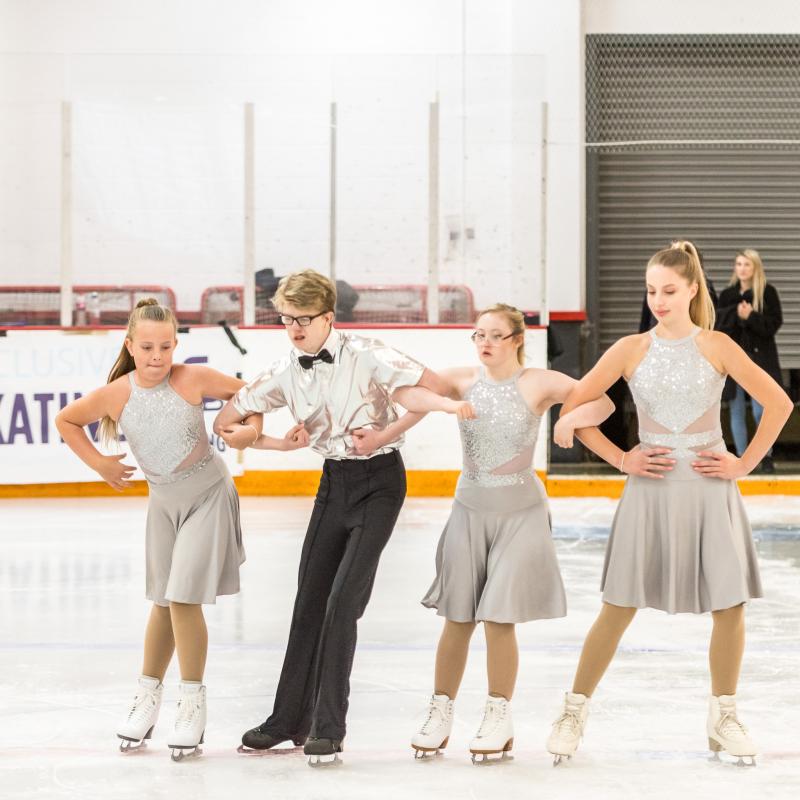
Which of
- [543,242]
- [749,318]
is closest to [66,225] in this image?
[543,242]

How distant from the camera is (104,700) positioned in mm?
4258

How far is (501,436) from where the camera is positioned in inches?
144

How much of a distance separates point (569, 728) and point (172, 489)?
4.07ft

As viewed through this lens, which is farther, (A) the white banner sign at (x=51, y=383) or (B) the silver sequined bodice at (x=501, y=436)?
(A) the white banner sign at (x=51, y=383)

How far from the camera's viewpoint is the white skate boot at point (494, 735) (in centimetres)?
353

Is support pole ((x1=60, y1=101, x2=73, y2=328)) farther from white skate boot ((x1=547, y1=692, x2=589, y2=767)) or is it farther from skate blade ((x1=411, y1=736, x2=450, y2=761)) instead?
white skate boot ((x1=547, y1=692, x2=589, y2=767))

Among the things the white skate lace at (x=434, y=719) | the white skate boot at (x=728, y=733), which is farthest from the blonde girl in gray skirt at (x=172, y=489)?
the white skate boot at (x=728, y=733)

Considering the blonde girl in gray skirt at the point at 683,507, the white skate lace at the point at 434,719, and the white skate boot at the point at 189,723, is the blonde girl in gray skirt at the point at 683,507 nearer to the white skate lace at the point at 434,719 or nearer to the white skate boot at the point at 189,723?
the white skate lace at the point at 434,719

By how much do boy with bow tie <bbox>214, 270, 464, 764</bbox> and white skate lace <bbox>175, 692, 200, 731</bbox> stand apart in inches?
6.2

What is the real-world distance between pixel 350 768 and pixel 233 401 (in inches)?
40.4

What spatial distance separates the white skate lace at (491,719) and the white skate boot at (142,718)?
881 millimetres

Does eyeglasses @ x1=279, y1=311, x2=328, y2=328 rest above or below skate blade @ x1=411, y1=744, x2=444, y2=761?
above

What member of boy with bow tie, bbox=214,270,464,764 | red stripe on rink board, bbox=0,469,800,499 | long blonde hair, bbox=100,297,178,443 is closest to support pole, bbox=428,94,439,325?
red stripe on rink board, bbox=0,469,800,499

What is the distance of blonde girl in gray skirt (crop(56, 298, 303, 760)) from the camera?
3.63 metres
